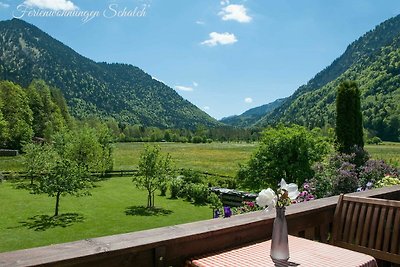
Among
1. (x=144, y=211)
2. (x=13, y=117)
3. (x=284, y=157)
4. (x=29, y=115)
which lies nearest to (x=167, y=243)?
(x=284, y=157)

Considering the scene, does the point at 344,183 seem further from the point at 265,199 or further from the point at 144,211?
the point at 144,211

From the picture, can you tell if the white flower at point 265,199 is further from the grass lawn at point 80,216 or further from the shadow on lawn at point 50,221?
the shadow on lawn at point 50,221

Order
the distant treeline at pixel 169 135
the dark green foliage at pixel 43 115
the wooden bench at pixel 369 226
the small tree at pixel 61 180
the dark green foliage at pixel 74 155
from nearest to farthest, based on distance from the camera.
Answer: the wooden bench at pixel 369 226, the small tree at pixel 61 180, the dark green foliage at pixel 74 155, the dark green foliage at pixel 43 115, the distant treeline at pixel 169 135

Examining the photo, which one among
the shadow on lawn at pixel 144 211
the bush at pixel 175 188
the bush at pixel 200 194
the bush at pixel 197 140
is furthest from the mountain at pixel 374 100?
the shadow on lawn at pixel 144 211

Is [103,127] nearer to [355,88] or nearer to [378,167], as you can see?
[355,88]

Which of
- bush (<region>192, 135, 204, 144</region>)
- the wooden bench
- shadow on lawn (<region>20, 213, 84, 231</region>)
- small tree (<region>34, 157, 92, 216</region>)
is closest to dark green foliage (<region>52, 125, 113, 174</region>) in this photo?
small tree (<region>34, 157, 92, 216</region>)

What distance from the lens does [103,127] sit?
40.9 metres

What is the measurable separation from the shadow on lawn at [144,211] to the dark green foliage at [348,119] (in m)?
10.3

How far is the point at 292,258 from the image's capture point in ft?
7.88

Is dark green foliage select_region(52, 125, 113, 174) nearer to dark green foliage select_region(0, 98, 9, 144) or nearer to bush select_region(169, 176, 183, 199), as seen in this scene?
bush select_region(169, 176, 183, 199)

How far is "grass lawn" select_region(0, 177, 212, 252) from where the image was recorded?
16938mm

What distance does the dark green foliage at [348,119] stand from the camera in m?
16.5

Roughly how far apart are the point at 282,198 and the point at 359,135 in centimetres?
1552

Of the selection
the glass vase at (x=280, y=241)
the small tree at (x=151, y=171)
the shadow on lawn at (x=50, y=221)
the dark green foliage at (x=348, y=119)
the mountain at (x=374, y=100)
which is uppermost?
the mountain at (x=374, y=100)
